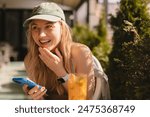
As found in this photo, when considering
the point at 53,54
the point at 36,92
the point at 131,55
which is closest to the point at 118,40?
the point at 131,55

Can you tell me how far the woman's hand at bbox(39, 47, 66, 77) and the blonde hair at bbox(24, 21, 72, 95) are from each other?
0.02 m

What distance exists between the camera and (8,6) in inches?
114

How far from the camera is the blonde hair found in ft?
7.00

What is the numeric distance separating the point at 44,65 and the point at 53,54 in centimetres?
8

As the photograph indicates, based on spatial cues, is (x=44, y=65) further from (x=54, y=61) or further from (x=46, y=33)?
(x=46, y=33)

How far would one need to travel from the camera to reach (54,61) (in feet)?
7.04

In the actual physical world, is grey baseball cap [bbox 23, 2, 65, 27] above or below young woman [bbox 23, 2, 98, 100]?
above

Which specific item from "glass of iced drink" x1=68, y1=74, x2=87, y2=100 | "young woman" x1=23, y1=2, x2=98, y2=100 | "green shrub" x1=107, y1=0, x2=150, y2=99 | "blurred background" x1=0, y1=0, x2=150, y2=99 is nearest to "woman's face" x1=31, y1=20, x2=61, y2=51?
"young woman" x1=23, y1=2, x2=98, y2=100

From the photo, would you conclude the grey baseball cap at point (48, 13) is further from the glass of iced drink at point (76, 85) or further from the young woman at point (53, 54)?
the glass of iced drink at point (76, 85)

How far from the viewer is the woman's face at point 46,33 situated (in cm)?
214

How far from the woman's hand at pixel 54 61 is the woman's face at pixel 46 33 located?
0.03m

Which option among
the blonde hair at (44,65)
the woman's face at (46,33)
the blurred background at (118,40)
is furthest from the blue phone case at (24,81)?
the blurred background at (118,40)

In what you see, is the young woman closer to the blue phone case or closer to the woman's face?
the woman's face

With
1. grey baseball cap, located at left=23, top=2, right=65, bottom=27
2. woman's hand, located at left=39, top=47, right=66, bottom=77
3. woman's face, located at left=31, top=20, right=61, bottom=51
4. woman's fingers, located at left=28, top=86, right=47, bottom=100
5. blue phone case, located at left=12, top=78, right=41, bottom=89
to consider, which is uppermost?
grey baseball cap, located at left=23, top=2, right=65, bottom=27
